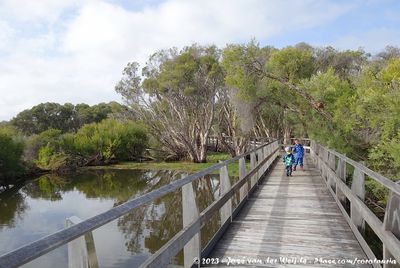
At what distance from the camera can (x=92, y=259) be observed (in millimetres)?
2262

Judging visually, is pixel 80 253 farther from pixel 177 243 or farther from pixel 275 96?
pixel 275 96

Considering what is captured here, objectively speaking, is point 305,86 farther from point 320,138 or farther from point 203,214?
point 203,214

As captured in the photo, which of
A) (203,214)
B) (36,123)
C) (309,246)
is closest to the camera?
(203,214)

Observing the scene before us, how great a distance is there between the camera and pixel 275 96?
20016 millimetres

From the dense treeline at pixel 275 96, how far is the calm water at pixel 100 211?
6412 mm

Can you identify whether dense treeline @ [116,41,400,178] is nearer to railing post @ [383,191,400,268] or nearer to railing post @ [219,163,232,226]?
railing post @ [219,163,232,226]

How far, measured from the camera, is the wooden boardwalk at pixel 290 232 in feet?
16.1

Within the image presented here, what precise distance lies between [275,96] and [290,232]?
14.7 metres

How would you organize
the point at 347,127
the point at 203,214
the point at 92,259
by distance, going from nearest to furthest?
the point at 92,259
the point at 203,214
the point at 347,127

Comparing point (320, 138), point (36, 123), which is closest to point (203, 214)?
point (320, 138)

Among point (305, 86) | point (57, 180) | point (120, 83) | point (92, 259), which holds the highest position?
point (120, 83)

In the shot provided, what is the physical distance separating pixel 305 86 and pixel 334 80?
49.1 inches

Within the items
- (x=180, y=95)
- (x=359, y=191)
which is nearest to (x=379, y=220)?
(x=359, y=191)

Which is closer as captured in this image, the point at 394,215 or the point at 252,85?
the point at 394,215
